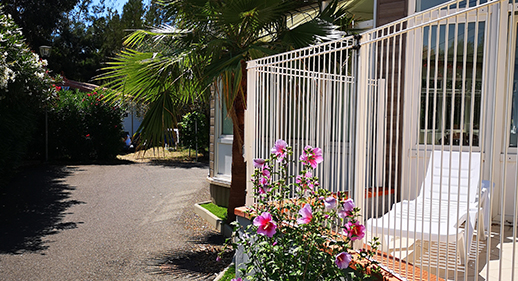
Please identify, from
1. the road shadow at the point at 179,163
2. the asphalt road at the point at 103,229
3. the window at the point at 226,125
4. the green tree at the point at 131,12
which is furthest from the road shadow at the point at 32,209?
the green tree at the point at 131,12

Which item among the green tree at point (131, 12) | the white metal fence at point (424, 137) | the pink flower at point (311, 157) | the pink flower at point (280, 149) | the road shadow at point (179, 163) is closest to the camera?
the white metal fence at point (424, 137)

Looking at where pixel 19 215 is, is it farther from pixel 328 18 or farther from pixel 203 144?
pixel 203 144

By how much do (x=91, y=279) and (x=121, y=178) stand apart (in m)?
6.59

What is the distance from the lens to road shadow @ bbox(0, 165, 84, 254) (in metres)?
6.39

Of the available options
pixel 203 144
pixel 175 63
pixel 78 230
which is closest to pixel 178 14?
pixel 175 63

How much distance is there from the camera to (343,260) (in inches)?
96.7

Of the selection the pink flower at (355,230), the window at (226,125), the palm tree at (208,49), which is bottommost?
the pink flower at (355,230)

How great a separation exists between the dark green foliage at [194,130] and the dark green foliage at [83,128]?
9.04ft

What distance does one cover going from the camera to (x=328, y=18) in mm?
6129

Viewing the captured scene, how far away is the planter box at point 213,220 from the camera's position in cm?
716

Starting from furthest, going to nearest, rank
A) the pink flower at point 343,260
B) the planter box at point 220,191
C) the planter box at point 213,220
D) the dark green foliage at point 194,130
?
the dark green foliage at point 194,130, the planter box at point 220,191, the planter box at point 213,220, the pink flower at point 343,260

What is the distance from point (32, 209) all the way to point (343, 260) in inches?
298

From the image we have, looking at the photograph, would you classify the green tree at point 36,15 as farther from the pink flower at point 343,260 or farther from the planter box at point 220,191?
the pink flower at point 343,260

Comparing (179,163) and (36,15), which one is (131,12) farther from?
(179,163)
